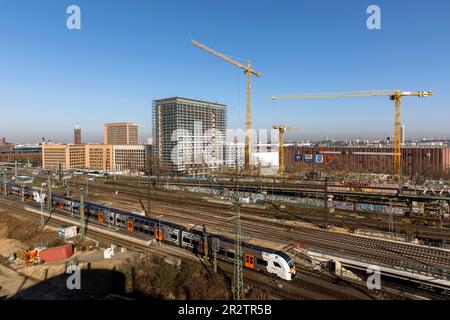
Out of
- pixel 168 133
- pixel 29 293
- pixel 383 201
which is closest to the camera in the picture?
pixel 29 293

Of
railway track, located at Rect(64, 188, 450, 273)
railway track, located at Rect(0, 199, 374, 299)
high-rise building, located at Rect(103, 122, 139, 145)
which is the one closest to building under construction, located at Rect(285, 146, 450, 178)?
railway track, located at Rect(64, 188, 450, 273)

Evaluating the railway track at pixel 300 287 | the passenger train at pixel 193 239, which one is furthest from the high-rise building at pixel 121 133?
the railway track at pixel 300 287

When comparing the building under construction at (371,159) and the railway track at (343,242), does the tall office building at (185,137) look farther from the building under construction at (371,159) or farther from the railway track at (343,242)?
the railway track at (343,242)

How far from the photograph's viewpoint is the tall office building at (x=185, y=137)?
109 meters

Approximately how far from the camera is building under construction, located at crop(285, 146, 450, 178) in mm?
87625

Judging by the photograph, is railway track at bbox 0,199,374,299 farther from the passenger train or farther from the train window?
the train window

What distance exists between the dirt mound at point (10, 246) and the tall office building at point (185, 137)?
7192cm

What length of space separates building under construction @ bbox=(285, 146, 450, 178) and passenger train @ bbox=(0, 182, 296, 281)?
3033 inches
